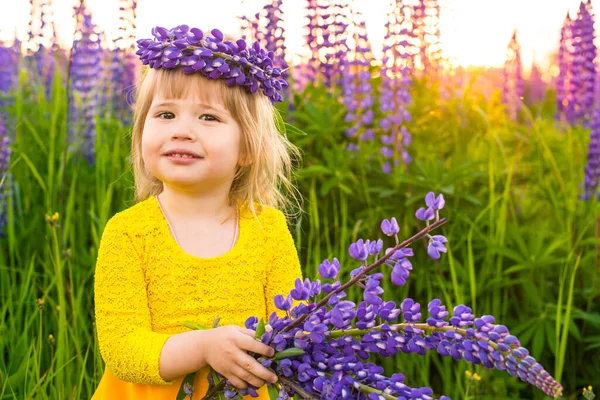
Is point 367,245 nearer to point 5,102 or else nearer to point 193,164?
point 193,164

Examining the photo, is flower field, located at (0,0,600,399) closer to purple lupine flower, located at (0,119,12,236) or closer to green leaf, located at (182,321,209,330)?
purple lupine flower, located at (0,119,12,236)

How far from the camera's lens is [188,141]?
1781 millimetres

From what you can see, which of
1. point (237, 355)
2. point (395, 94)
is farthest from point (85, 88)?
point (237, 355)

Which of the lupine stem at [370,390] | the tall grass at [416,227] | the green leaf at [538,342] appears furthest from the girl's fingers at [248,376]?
the green leaf at [538,342]

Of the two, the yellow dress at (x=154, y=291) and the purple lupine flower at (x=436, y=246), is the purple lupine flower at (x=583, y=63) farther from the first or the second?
the purple lupine flower at (x=436, y=246)

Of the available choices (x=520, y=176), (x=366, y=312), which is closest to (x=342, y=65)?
(x=520, y=176)

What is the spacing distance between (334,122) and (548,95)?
3.65 m

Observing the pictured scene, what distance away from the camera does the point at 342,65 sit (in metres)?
3.78

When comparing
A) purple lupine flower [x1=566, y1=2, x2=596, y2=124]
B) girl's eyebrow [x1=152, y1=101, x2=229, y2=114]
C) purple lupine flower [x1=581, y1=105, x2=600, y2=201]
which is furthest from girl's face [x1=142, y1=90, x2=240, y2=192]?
purple lupine flower [x1=566, y1=2, x2=596, y2=124]

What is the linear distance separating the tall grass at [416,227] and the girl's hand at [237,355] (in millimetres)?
1091

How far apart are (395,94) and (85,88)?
70.1 inches

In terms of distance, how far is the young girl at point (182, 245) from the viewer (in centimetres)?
176

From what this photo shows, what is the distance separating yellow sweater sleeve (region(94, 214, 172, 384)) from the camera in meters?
1.70

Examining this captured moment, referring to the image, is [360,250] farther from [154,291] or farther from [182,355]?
[154,291]
